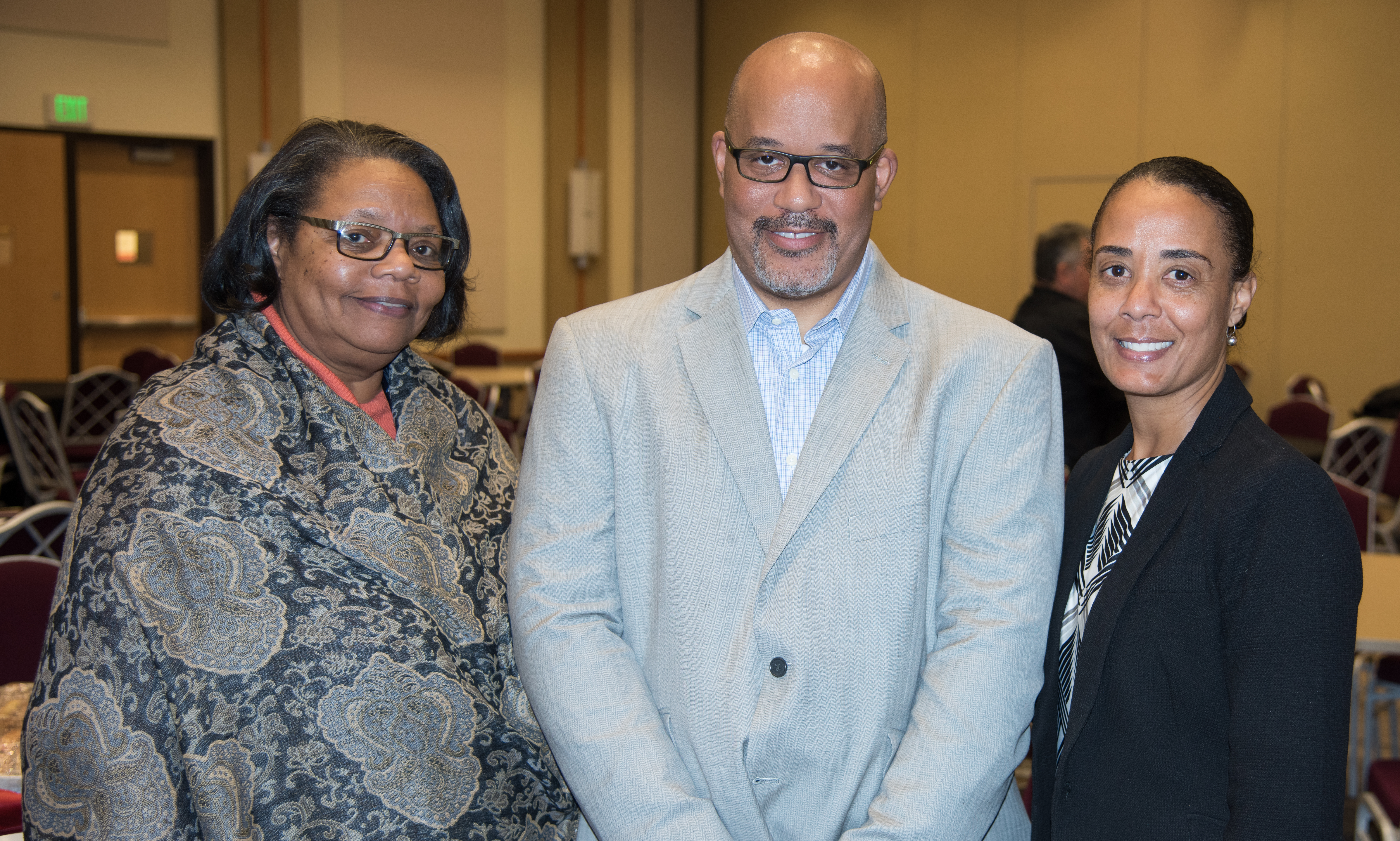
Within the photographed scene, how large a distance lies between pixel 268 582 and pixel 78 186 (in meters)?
9.72

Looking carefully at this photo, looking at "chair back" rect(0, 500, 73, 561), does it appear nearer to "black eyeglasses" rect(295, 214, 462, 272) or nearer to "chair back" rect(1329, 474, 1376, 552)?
"black eyeglasses" rect(295, 214, 462, 272)

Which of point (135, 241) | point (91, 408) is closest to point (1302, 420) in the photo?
point (91, 408)

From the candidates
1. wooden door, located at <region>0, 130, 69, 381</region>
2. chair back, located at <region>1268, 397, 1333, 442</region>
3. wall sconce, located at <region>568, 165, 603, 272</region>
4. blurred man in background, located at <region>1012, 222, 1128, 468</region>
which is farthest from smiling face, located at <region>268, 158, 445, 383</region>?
wall sconce, located at <region>568, 165, 603, 272</region>

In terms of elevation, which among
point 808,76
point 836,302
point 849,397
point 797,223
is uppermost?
point 808,76

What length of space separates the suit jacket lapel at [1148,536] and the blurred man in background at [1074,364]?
9.21 feet

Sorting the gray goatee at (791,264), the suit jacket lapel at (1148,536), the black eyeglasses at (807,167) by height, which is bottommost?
the suit jacket lapel at (1148,536)

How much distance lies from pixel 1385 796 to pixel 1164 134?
23.4ft

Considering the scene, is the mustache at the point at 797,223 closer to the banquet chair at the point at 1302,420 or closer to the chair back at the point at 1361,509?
the chair back at the point at 1361,509

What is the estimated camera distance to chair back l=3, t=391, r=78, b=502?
17.6 feet

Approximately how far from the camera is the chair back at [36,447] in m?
5.37

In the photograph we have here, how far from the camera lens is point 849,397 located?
5.15 feet

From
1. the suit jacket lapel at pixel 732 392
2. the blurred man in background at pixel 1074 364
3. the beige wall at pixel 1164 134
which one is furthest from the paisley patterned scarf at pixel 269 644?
the beige wall at pixel 1164 134

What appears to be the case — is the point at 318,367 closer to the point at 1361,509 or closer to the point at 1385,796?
the point at 1385,796

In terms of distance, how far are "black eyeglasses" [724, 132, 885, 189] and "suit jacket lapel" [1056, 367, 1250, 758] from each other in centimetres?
62
